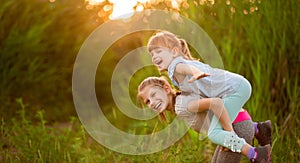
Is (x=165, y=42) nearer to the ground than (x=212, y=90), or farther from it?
farther from it

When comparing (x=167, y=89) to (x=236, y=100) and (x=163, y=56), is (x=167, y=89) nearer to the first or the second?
(x=163, y=56)

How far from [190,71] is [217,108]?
0.63 feet

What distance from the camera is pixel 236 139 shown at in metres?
2.18

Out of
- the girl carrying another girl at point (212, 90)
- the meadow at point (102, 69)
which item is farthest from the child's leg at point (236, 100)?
the meadow at point (102, 69)

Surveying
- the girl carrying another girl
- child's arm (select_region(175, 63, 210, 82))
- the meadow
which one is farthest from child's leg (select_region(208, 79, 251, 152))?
the meadow

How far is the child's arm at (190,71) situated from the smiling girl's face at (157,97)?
0.18 meters

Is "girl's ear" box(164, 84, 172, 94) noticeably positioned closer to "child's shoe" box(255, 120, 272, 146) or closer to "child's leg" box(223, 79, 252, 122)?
"child's leg" box(223, 79, 252, 122)

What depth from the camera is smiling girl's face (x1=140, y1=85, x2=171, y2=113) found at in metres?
2.32

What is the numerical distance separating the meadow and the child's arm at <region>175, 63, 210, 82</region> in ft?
2.66

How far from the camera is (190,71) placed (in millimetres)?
2107

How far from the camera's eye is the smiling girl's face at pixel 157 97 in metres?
2.32

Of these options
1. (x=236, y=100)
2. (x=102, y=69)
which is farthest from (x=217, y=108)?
(x=102, y=69)

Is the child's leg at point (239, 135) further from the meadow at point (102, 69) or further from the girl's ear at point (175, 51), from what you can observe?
→ the meadow at point (102, 69)

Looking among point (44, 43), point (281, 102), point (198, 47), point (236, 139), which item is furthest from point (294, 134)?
point (44, 43)
